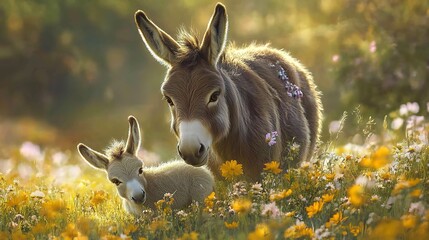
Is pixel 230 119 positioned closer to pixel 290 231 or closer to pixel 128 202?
pixel 128 202

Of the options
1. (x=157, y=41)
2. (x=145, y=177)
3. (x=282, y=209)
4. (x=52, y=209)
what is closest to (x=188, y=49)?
(x=157, y=41)

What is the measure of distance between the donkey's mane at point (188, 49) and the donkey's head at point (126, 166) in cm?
101

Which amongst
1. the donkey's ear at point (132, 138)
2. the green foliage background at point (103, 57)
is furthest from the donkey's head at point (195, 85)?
the green foliage background at point (103, 57)

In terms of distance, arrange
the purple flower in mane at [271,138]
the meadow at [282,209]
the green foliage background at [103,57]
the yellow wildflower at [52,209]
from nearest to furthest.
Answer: the meadow at [282,209] → the yellow wildflower at [52,209] → the purple flower in mane at [271,138] → the green foliage background at [103,57]

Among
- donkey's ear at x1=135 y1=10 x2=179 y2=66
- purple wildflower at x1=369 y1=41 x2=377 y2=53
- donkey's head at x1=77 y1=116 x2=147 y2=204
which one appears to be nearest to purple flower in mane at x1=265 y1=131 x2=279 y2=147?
donkey's ear at x1=135 y1=10 x2=179 y2=66

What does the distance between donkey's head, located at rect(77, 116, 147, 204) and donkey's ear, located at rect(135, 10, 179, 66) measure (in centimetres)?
88

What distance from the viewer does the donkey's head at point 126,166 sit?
Answer: 591 centimetres

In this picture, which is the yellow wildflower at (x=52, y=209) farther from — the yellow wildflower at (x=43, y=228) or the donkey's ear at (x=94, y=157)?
the donkey's ear at (x=94, y=157)

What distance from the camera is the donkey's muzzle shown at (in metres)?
5.04

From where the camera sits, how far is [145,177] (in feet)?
21.0

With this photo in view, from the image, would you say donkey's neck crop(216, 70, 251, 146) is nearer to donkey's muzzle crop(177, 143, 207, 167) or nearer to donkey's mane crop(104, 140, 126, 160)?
donkey's muzzle crop(177, 143, 207, 167)

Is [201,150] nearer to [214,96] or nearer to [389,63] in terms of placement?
[214,96]

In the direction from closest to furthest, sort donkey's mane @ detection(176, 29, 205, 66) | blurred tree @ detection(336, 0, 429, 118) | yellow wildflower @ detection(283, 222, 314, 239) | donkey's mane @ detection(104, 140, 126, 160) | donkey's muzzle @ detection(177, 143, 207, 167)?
yellow wildflower @ detection(283, 222, 314, 239), donkey's muzzle @ detection(177, 143, 207, 167), donkey's mane @ detection(176, 29, 205, 66), donkey's mane @ detection(104, 140, 126, 160), blurred tree @ detection(336, 0, 429, 118)

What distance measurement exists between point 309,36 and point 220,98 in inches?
428
